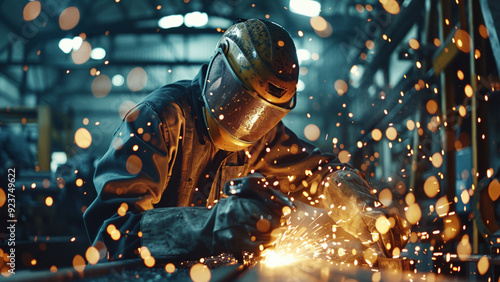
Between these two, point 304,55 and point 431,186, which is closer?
point 431,186

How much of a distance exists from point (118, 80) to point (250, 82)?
11129 millimetres

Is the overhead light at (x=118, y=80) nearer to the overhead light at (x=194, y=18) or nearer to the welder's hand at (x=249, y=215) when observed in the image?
the overhead light at (x=194, y=18)

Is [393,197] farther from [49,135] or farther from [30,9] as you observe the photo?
[30,9]

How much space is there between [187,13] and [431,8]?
7.62 metres

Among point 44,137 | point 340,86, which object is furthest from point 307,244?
point 340,86

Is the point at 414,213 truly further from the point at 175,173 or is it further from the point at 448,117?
the point at 175,173

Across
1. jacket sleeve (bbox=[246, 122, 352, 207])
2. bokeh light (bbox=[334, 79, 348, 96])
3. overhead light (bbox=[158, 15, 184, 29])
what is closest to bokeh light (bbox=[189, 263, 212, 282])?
jacket sleeve (bbox=[246, 122, 352, 207])

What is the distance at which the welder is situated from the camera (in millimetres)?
1256

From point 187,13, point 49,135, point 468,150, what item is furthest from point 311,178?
point 187,13

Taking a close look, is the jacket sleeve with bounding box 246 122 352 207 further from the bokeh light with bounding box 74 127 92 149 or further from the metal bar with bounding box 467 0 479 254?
the bokeh light with bounding box 74 127 92 149

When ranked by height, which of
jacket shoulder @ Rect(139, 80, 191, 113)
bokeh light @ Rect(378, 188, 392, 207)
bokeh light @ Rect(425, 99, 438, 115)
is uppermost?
jacket shoulder @ Rect(139, 80, 191, 113)

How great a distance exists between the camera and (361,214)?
1834mm

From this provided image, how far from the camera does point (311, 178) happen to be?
2.21 metres

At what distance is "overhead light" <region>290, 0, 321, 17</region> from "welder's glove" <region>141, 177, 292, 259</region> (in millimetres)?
9020
